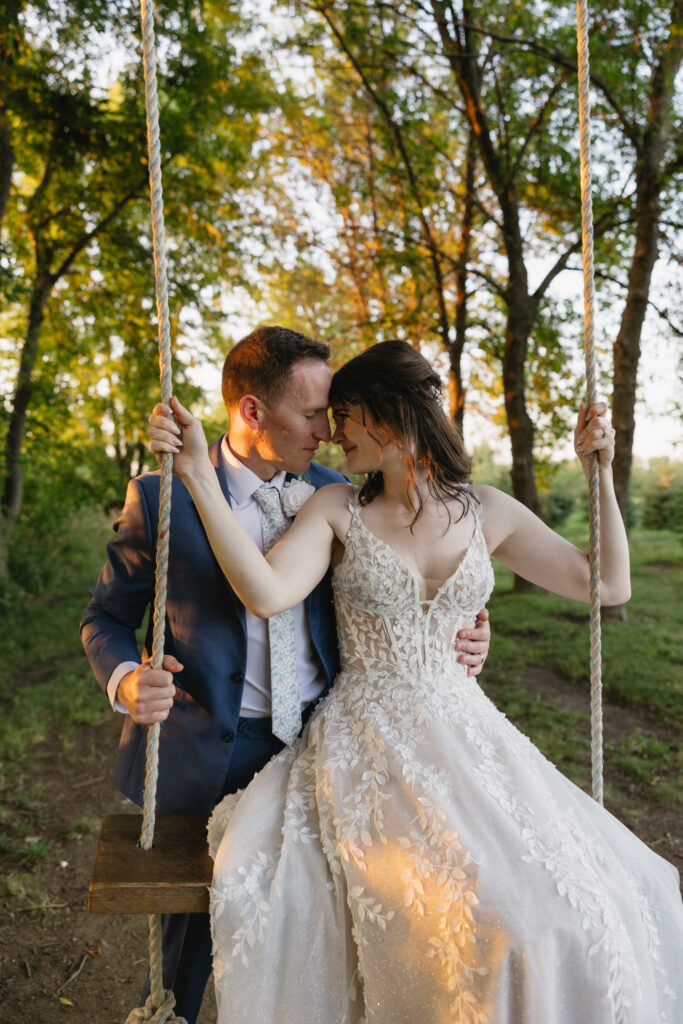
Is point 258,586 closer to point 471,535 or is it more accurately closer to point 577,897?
point 471,535

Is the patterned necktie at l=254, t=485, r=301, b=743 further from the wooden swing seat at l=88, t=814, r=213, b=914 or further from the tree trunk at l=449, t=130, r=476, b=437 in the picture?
the tree trunk at l=449, t=130, r=476, b=437

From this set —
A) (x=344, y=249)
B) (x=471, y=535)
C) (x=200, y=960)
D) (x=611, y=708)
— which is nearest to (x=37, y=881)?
(x=200, y=960)

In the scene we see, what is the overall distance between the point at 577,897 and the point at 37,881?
3.15 m

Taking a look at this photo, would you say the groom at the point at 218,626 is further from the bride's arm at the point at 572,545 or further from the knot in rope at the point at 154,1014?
the knot in rope at the point at 154,1014

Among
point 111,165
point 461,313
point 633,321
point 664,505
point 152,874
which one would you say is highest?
point 111,165

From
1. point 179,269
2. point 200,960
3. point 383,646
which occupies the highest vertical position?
point 179,269

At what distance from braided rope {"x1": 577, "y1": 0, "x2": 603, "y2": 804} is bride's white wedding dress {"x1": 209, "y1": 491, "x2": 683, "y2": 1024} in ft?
0.67

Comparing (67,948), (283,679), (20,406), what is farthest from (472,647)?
(20,406)

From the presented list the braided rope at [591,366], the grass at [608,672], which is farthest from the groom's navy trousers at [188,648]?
the grass at [608,672]

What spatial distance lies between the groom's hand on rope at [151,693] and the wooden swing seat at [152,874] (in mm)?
343

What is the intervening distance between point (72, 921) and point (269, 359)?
2.82 metres

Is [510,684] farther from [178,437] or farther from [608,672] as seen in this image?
[178,437]

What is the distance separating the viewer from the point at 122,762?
7.74 feet

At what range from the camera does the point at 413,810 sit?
5.99 feet
